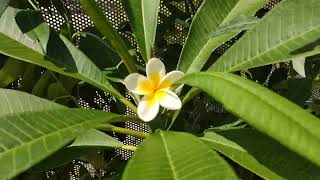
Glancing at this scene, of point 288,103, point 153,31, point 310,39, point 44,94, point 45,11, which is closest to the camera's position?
point 288,103

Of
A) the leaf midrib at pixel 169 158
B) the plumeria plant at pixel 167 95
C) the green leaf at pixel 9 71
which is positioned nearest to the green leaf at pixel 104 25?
the plumeria plant at pixel 167 95

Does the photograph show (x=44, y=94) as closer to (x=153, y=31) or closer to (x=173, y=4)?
(x=153, y=31)

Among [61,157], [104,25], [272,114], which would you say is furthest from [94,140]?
[272,114]

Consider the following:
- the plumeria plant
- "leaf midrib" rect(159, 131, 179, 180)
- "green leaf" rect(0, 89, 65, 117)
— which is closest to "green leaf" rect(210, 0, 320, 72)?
the plumeria plant

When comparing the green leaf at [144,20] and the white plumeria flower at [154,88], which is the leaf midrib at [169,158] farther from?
the green leaf at [144,20]

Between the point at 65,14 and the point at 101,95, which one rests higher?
the point at 65,14

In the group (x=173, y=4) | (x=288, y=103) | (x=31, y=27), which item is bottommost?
(x=288, y=103)

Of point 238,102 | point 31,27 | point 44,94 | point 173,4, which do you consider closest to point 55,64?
point 31,27
